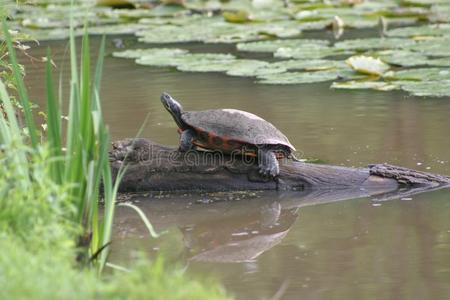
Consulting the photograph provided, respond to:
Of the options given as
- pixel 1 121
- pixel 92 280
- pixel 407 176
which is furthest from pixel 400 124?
pixel 92 280

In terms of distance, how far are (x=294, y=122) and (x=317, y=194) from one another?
7.31 ft

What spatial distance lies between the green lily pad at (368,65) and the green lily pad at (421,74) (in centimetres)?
11

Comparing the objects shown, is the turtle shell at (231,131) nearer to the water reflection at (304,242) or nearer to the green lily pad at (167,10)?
the water reflection at (304,242)

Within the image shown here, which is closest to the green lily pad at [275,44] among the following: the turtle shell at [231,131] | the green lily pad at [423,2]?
the green lily pad at [423,2]

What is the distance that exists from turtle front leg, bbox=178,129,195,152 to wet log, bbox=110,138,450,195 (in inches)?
1.5

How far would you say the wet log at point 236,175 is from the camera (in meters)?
6.78

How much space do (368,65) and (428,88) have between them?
40.3 inches

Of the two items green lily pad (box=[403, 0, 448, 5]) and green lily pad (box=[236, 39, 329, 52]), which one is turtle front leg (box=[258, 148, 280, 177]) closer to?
green lily pad (box=[236, 39, 329, 52])

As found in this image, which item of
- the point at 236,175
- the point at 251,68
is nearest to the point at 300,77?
the point at 251,68

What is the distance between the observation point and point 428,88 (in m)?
9.29

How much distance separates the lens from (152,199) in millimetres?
6828

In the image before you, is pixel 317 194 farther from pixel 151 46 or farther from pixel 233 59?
pixel 151 46

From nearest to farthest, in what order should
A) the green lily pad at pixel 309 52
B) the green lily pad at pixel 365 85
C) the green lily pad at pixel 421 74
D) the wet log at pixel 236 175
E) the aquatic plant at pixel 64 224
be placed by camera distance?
the aquatic plant at pixel 64 224 → the wet log at pixel 236 175 → the green lily pad at pixel 365 85 → the green lily pad at pixel 421 74 → the green lily pad at pixel 309 52

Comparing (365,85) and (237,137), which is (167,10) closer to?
(365,85)
